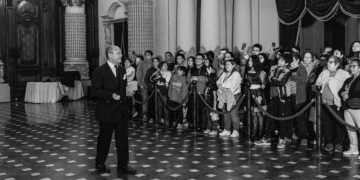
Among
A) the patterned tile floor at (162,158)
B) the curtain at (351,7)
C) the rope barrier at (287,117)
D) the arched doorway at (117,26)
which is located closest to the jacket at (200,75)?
the patterned tile floor at (162,158)

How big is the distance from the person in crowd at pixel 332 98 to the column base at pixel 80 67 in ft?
43.3

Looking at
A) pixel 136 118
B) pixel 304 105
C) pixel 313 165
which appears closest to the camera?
pixel 313 165

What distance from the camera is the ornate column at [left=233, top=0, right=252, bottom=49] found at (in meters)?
14.1

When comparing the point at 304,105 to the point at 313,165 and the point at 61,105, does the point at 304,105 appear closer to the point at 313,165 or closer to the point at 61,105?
the point at 313,165

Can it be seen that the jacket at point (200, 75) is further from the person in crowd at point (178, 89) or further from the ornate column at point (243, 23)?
the ornate column at point (243, 23)

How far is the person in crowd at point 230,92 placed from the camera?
31.8 ft

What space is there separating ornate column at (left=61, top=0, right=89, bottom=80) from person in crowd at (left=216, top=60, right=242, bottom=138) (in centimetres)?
1116

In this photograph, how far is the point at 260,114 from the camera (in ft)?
31.0

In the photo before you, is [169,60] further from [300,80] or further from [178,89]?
[300,80]

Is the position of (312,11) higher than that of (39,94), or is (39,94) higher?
(312,11)

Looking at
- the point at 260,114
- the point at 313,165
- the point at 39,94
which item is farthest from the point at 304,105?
the point at 39,94

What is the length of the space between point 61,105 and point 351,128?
11.9m

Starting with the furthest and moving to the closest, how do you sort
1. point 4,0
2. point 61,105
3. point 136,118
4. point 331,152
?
point 4,0 → point 61,105 → point 136,118 → point 331,152

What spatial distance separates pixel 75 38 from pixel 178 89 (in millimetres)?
10068
